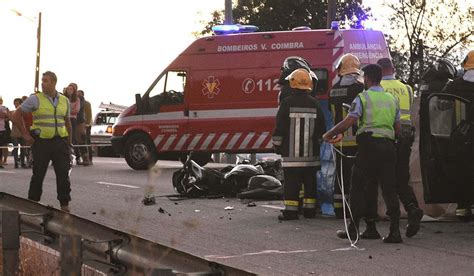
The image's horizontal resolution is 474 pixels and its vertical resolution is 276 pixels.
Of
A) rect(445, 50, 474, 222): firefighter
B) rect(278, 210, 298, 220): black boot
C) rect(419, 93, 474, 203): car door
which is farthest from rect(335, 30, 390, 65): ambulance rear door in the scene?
rect(419, 93, 474, 203): car door

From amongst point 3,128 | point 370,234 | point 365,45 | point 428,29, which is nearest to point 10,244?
point 370,234

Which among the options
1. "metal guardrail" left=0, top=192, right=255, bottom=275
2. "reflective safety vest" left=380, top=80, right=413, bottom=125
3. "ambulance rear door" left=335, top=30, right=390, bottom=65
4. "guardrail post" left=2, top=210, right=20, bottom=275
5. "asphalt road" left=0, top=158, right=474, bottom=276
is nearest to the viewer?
"metal guardrail" left=0, top=192, right=255, bottom=275

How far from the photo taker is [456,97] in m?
10.3

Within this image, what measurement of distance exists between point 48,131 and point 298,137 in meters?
2.76

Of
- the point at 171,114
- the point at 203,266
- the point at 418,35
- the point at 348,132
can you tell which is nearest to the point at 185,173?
the point at 348,132

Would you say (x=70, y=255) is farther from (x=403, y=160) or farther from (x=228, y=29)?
(x=228, y=29)

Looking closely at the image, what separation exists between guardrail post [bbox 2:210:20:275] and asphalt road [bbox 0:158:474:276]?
0.59 m

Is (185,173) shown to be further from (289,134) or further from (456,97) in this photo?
(456,97)

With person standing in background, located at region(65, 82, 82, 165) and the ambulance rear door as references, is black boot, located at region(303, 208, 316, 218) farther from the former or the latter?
person standing in background, located at region(65, 82, 82, 165)

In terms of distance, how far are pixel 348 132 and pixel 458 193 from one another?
54.1 inches

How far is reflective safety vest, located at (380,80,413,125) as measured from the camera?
10508 millimetres

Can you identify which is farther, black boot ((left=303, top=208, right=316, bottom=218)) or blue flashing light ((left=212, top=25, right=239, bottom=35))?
blue flashing light ((left=212, top=25, right=239, bottom=35))

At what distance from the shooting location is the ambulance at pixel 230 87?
20.2 m

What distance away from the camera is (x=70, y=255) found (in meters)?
5.54
